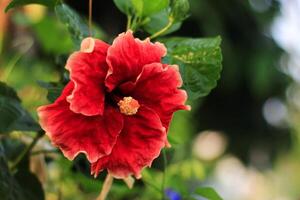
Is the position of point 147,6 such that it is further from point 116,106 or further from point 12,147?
point 12,147

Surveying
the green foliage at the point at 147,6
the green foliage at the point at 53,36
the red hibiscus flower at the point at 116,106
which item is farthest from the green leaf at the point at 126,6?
the green foliage at the point at 53,36

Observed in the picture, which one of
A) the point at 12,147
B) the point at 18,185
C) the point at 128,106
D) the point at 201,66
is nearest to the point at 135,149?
the point at 128,106

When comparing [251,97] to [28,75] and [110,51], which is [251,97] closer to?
Answer: [28,75]

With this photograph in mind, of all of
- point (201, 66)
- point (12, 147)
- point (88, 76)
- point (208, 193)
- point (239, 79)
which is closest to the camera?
point (88, 76)

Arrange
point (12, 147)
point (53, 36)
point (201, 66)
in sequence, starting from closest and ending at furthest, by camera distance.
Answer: point (201, 66)
point (12, 147)
point (53, 36)

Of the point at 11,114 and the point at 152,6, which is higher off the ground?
the point at 152,6

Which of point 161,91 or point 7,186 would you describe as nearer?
point 161,91

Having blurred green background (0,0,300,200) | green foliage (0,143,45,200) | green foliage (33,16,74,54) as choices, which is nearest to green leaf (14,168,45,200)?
green foliage (0,143,45,200)

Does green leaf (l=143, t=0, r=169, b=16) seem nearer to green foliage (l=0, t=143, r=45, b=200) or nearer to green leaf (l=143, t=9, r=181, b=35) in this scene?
green leaf (l=143, t=9, r=181, b=35)
